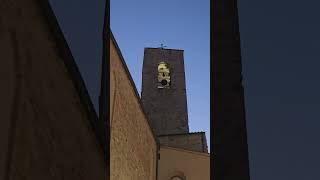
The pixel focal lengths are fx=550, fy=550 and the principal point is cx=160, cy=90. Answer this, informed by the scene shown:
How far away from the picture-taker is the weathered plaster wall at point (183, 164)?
20.8 m

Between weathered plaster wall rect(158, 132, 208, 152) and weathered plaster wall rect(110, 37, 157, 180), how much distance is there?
36.4 feet

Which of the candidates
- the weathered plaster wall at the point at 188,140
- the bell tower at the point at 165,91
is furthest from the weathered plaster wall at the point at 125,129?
the bell tower at the point at 165,91

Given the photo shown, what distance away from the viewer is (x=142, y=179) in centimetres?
1567

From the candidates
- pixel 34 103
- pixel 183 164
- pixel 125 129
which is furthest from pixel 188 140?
pixel 34 103

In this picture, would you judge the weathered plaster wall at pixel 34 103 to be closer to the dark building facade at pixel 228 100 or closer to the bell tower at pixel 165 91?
the dark building facade at pixel 228 100

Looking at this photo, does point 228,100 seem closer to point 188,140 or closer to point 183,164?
point 183,164

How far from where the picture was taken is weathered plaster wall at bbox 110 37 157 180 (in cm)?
1229

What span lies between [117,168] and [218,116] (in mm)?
8504

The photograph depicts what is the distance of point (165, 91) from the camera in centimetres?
3331

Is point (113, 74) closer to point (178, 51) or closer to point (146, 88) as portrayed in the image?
point (146, 88)

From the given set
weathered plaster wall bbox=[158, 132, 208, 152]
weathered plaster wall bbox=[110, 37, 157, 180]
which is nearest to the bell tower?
weathered plaster wall bbox=[158, 132, 208, 152]

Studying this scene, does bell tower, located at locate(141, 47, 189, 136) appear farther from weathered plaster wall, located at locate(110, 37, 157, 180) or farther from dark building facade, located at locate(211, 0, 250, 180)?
dark building facade, located at locate(211, 0, 250, 180)

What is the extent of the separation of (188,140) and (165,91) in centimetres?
591

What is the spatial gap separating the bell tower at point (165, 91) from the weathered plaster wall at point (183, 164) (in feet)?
32.1
